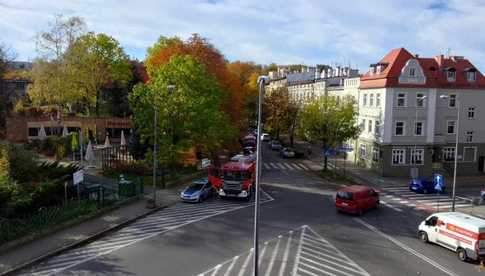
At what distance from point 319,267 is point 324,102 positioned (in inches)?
1114

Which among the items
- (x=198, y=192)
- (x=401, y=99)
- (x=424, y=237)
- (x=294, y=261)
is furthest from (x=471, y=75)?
(x=294, y=261)

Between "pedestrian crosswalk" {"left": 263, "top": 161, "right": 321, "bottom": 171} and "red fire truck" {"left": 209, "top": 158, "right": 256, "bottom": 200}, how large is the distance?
50.4ft

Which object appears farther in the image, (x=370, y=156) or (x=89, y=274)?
(x=370, y=156)

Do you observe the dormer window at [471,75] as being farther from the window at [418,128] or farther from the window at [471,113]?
the window at [418,128]

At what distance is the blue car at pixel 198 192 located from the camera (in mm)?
30281

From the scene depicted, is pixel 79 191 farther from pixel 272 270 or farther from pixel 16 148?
pixel 272 270

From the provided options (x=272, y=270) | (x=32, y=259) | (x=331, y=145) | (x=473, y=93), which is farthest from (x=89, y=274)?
(x=473, y=93)

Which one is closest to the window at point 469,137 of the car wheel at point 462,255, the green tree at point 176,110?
the green tree at point 176,110

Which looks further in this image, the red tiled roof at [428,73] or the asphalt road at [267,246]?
the red tiled roof at [428,73]

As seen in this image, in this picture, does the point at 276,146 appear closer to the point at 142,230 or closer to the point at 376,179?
the point at 376,179

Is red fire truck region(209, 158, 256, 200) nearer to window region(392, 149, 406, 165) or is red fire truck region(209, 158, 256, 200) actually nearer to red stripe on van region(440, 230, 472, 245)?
red stripe on van region(440, 230, 472, 245)

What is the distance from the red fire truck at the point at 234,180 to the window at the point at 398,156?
1893cm

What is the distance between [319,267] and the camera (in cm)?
1881

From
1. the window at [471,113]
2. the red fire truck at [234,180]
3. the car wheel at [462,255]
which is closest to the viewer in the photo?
the car wheel at [462,255]
